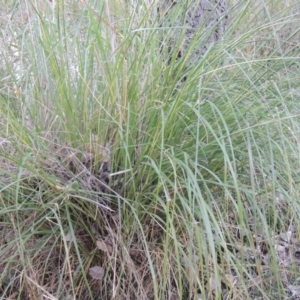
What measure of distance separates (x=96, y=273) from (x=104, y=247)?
0.38ft

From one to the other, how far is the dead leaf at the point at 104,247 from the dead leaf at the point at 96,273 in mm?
82

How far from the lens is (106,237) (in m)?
2.12

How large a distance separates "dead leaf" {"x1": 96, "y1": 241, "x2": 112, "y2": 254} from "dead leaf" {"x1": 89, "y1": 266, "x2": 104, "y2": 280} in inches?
3.2

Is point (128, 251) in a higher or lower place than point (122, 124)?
lower

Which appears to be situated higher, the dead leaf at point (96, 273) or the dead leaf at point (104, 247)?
the dead leaf at point (104, 247)

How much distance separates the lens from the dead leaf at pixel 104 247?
2092 millimetres

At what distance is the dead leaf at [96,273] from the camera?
212cm

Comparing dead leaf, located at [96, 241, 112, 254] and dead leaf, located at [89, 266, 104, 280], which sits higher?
dead leaf, located at [96, 241, 112, 254]

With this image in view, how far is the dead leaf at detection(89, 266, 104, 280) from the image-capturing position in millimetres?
2125

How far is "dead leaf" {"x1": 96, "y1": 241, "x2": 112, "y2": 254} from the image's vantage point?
2.09 metres

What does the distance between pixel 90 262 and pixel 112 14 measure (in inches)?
44.1

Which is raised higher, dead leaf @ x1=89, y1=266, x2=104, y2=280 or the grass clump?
the grass clump

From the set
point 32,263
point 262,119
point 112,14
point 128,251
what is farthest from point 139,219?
point 112,14

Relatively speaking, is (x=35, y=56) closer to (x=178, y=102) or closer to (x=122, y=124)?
(x=122, y=124)
